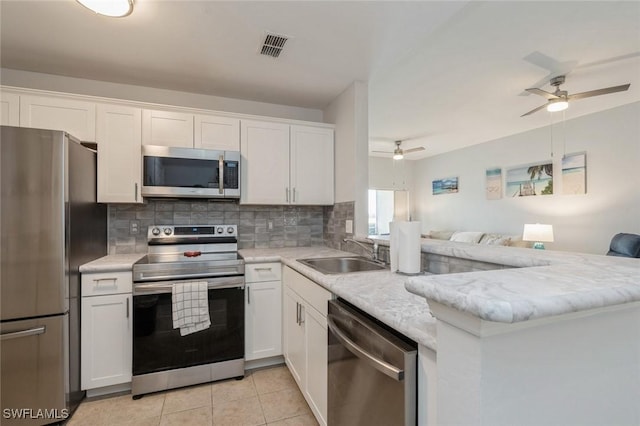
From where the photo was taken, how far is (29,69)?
7.46ft

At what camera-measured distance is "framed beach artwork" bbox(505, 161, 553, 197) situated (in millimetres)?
4426

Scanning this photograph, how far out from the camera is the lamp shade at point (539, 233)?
406cm

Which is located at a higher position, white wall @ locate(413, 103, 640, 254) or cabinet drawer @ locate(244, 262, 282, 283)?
white wall @ locate(413, 103, 640, 254)

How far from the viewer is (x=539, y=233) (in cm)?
412

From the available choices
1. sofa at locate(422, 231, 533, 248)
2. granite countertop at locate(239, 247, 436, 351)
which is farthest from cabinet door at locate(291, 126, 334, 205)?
sofa at locate(422, 231, 533, 248)

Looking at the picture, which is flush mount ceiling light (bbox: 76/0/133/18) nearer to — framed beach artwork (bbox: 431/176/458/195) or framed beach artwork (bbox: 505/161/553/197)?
framed beach artwork (bbox: 505/161/553/197)

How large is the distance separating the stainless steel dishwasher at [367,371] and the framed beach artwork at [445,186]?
5.61m

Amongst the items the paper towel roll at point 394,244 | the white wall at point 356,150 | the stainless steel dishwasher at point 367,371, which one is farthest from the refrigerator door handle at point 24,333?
the white wall at point 356,150

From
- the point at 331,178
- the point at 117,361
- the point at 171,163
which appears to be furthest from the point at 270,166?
the point at 117,361

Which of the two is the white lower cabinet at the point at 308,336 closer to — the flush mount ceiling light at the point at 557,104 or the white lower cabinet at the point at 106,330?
the white lower cabinet at the point at 106,330

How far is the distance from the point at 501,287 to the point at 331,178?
2319 mm

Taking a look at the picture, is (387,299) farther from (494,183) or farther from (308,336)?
(494,183)

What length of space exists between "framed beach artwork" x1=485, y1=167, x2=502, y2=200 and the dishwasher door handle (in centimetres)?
503

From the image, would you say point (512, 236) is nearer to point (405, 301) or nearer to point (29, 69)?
point (405, 301)
